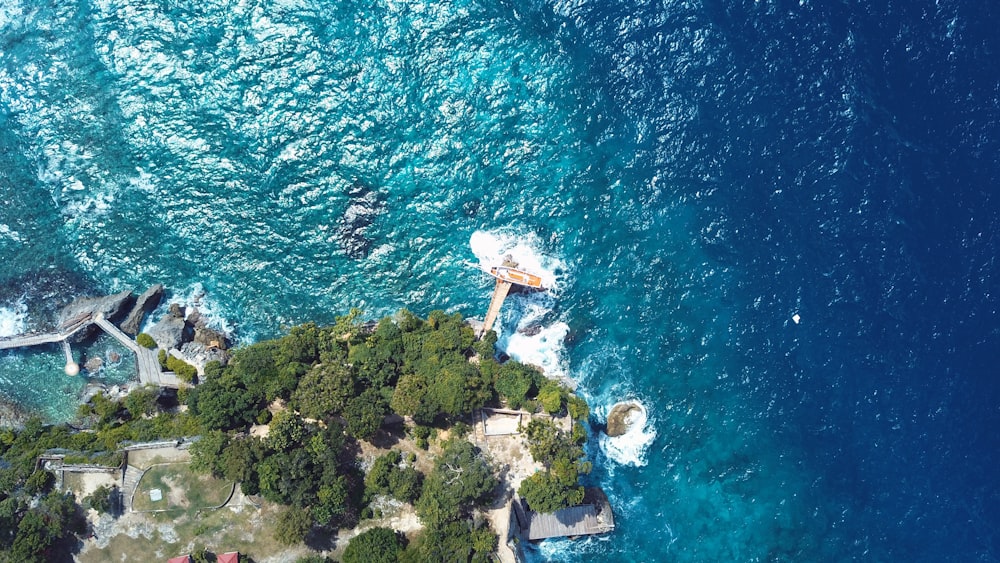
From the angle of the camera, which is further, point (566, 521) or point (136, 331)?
point (136, 331)

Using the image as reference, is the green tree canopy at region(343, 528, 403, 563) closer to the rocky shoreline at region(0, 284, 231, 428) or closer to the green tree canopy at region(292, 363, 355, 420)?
the green tree canopy at region(292, 363, 355, 420)

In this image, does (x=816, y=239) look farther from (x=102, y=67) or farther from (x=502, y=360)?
(x=102, y=67)

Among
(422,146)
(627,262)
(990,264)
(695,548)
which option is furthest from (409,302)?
(990,264)

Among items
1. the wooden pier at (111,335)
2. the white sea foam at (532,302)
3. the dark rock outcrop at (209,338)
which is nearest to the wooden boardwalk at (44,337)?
the wooden pier at (111,335)

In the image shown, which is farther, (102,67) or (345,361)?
(102,67)

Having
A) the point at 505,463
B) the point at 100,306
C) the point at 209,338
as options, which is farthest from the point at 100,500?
the point at 505,463

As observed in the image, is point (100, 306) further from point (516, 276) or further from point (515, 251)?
point (515, 251)

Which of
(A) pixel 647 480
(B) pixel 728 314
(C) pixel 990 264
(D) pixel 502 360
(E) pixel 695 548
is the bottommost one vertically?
(E) pixel 695 548
